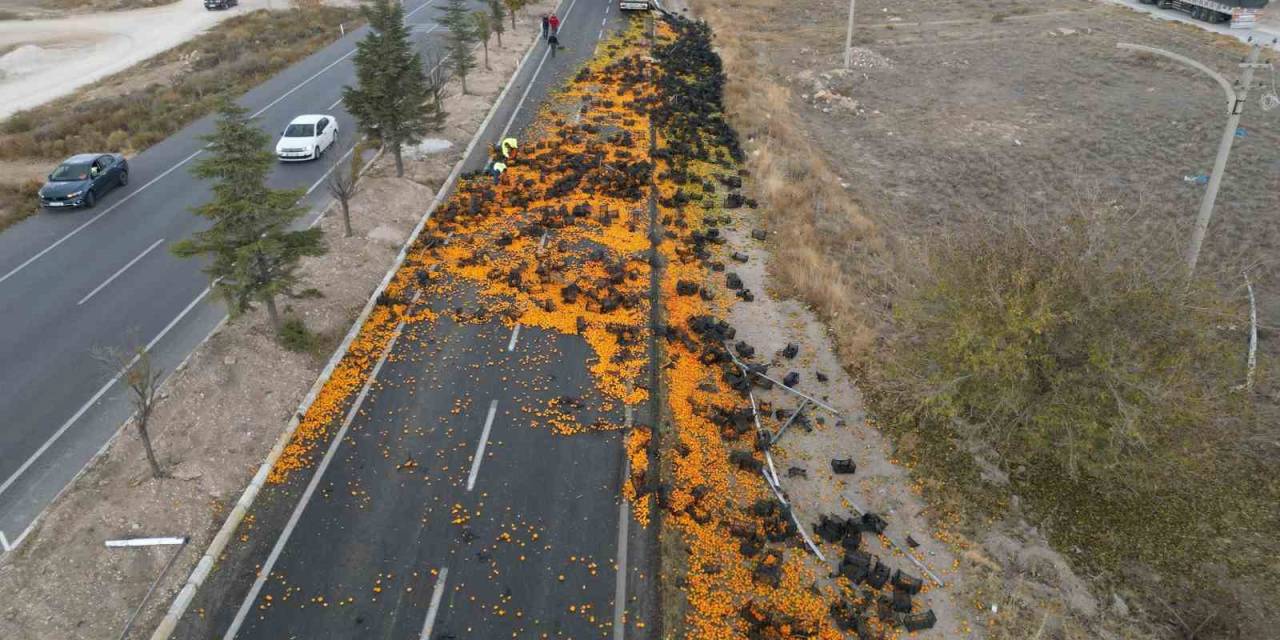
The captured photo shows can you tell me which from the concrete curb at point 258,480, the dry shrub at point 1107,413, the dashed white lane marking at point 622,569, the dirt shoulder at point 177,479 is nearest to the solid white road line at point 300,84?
the concrete curb at point 258,480

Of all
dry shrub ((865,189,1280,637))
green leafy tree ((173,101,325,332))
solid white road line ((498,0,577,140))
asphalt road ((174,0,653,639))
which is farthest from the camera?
solid white road line ((498,0,577,140))

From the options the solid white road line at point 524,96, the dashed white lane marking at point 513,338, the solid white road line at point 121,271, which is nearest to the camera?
the dashed white lane marking at point 513,338

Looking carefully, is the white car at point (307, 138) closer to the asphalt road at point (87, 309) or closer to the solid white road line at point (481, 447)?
the asphalt road at point (87, 309)

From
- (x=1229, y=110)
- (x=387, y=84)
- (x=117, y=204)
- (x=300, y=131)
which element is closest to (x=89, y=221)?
(x=117, y=204)

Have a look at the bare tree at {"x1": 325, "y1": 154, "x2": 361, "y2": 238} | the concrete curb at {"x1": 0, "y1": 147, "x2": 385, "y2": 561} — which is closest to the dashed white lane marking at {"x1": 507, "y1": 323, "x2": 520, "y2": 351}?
the concrete curb at {"x1": 0, "y1": 147, "x2": 385, "y2": 561}

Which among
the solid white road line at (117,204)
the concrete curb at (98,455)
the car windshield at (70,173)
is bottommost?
the concrete curb at (98,455)

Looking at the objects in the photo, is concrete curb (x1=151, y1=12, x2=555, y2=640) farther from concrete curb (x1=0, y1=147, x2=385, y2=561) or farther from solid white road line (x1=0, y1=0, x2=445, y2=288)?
solid white road line (x1=0, y1=0, x2=445, y2=288)
